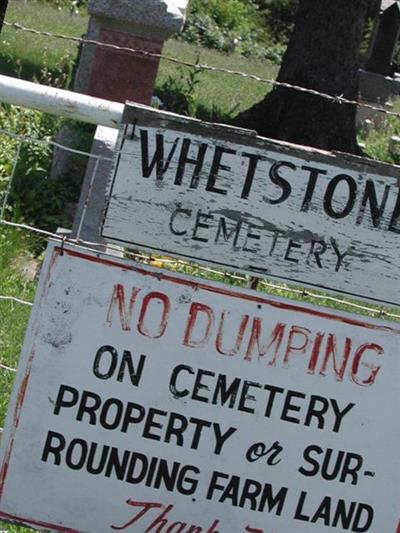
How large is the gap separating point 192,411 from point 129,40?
498 centimetres

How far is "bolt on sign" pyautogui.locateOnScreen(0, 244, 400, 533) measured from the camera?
330 cm

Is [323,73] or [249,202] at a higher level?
[323,73]

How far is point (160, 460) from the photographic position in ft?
11.0

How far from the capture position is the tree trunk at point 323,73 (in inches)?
456

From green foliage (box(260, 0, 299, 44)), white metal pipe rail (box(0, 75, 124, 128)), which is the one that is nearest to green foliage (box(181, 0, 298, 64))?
green foliage (box(260, 0, 299, 44))

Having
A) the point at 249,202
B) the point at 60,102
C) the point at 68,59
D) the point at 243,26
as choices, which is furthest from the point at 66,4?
the point at 249,202

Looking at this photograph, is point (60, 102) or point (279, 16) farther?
point (279, 16)

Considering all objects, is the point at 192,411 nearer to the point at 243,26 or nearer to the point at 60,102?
the point at 60,102

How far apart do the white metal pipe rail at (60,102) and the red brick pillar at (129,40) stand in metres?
4.24

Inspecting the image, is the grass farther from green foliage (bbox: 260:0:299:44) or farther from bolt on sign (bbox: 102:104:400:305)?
green foliage (bbox: 260:0:299:44)

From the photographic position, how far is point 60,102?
3436mm

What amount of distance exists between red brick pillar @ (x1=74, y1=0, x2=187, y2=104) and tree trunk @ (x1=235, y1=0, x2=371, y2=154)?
11.8 feet

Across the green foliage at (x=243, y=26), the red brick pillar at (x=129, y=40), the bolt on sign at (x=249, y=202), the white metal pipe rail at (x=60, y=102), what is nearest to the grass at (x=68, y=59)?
the green foliage at (x=243, y=26)

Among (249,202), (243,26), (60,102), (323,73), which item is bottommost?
(249,202)
